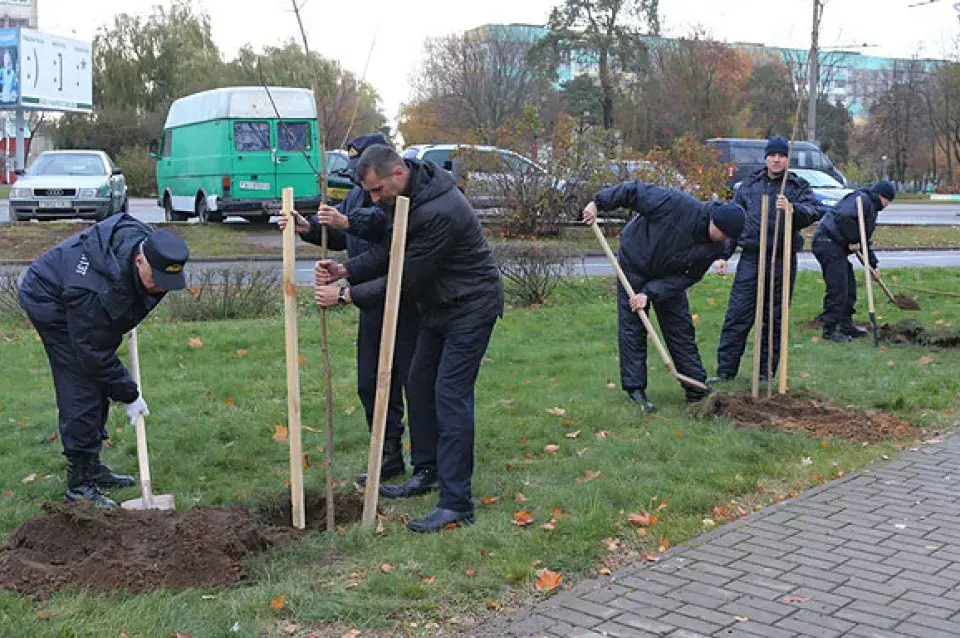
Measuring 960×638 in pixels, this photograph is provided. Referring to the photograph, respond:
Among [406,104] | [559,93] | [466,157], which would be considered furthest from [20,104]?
[466,157]

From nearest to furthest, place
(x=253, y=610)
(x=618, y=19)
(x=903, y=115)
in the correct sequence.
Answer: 1. (x=253, y=610)
2. (x=618, y=19)
3. (x=903, y=115)

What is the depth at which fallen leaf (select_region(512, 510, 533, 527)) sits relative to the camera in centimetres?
536

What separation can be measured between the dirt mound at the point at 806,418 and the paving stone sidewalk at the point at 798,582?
1283mm

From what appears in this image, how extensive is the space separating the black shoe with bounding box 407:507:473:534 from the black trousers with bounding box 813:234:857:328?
22.7 feet

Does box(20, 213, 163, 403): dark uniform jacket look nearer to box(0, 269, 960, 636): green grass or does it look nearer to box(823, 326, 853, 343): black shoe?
box(0, 269, 960, 636): green grass

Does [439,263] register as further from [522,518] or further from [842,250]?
[842,250]

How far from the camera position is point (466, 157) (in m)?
20.7

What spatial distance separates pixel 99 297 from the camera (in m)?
5.46

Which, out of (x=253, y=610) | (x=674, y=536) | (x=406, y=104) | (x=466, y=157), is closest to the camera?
(x=253, y=610)

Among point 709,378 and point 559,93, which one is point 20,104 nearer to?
point 559,93

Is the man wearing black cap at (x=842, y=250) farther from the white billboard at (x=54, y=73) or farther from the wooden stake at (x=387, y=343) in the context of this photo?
the white billboard at (x=54, y=73)

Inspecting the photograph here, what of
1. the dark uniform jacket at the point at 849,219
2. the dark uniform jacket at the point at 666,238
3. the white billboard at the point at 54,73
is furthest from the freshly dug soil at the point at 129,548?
the white billboard at the point at 54,73

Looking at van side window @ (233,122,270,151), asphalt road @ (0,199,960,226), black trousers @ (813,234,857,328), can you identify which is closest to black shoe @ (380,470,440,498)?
black trousers @ (813,234,857,328)

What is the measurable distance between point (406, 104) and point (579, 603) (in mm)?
55090
